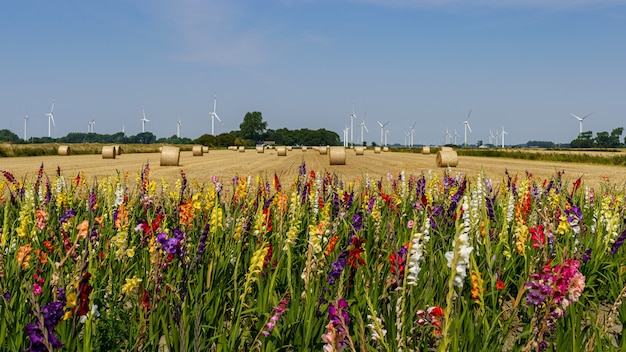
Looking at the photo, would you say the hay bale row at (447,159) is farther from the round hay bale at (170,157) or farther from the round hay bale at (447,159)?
the round hay bale at (170,157)

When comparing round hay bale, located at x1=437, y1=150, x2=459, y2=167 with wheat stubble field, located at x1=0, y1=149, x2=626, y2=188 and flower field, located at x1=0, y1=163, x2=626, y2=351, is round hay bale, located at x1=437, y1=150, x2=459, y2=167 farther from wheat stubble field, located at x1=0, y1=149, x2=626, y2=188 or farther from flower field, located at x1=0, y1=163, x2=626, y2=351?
flower field, located at x1=0, y1=163, x2=626, y2=351

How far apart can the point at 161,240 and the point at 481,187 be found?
3436mm

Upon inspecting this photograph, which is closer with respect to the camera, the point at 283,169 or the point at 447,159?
the point at 283,169

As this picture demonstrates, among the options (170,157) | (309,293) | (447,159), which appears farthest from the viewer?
(447,159)

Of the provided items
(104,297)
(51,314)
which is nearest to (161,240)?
(51,314)

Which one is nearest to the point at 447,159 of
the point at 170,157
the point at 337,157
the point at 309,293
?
the point at 337,157

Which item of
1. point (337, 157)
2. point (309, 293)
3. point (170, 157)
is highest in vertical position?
point (337, 157)

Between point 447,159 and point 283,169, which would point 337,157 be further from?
point 283,169

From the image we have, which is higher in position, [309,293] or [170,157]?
[170,157]

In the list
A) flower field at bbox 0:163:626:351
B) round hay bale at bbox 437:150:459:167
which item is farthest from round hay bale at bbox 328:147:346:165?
flower field at bbox 0:163:626:351

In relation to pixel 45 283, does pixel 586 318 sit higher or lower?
lower

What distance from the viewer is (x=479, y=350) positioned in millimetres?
2869

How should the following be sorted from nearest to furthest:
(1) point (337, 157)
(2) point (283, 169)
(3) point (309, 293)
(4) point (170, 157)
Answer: (3) point (309, 293), (2) point (283, 169), (4) point (170, 157), (1) point (337, 157)

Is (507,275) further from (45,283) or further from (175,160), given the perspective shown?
(175,160)
